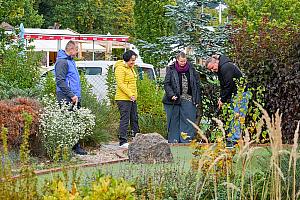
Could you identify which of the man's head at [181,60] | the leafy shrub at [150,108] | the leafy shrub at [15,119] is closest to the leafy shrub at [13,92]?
the leafy shrub at [15,119]

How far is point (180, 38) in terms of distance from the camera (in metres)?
13.5

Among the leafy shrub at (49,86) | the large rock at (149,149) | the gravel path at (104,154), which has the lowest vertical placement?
the gravel path at (104,154)

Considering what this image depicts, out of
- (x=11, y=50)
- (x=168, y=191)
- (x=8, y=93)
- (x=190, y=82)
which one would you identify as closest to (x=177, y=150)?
(x=190, y=82)

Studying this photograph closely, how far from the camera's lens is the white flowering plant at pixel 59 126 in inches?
405

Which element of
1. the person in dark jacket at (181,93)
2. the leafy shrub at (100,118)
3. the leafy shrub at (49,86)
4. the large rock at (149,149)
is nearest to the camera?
the large rock at (149,149)

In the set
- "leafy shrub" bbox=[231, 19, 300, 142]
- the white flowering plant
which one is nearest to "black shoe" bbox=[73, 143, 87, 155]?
the white flowering plant

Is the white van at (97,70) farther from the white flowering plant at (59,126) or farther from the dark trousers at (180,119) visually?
the white flowering plant at (59,126)

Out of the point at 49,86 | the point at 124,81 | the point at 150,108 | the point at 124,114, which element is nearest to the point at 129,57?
the point at 124,81

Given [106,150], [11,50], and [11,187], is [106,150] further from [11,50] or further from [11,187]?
[11,187]

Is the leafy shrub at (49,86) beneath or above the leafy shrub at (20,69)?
beneath

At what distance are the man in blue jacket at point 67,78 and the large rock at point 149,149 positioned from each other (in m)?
1.59

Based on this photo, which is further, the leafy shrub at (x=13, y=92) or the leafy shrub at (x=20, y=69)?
the leafy shrub at (x=20, y=69)

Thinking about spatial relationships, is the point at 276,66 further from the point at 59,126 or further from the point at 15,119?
the point at 15,119

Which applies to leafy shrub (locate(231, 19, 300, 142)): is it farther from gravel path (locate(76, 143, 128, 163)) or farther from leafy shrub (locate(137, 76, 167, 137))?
gravel path (locate(76, 143, 128, 163))
